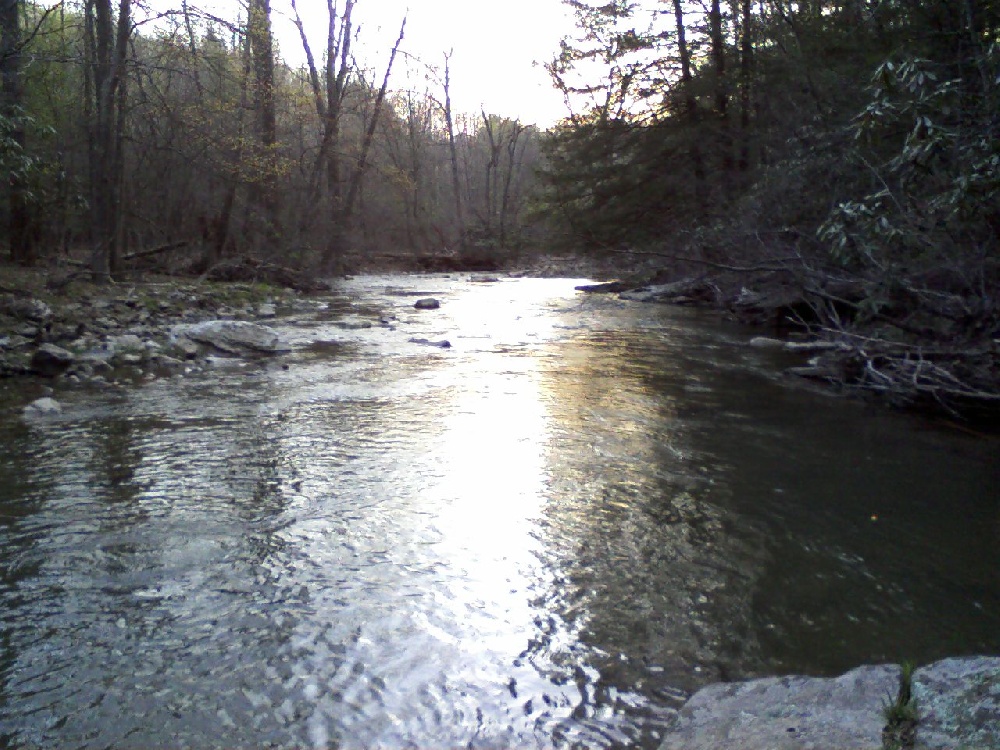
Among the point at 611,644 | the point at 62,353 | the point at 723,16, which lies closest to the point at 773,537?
the point at 611,644

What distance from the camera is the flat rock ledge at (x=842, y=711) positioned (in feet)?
6.99

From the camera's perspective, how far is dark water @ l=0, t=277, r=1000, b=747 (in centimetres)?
296

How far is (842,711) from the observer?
7.73 feet

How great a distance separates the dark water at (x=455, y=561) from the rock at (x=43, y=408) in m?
0.15

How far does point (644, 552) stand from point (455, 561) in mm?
1023

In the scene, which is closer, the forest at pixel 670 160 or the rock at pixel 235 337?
the forest at pixel 670 160

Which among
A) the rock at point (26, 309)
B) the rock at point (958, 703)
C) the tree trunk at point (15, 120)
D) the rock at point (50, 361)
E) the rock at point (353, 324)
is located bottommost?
the rock at point (958, 703)

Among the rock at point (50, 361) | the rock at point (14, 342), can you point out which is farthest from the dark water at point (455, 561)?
the rock at point (14, 342)

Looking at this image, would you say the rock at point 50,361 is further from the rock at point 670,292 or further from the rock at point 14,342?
the rock at point 670,292

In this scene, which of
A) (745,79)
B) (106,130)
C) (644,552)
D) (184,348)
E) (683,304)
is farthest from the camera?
(683,304)

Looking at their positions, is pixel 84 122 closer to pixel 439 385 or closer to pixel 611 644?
pixel 439 385

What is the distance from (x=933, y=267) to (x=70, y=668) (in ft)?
23.5

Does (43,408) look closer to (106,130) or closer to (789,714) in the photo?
(789,714)

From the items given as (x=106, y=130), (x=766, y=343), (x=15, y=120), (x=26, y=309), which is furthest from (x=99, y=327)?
(x=766, y=343)
